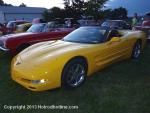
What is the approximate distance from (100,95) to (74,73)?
0.77 m

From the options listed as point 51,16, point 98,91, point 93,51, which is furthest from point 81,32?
point 51,16

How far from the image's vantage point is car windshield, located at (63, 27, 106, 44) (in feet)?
19.3

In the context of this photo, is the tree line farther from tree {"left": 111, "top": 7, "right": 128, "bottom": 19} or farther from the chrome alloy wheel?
the chrome alloy wheel

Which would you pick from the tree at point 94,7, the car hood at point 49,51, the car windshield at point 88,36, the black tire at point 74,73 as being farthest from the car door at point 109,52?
the tree at point 94,7

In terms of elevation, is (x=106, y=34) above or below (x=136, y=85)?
above

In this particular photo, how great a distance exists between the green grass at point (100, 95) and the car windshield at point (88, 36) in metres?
0.91

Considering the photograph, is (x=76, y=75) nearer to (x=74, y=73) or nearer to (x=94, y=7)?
(x=74, y=73)

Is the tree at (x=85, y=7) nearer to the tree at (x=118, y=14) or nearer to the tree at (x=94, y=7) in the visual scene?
the tree at (x=94, y=7)

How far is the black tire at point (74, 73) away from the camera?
4764 millimetres

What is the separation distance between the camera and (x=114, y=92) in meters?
4.80

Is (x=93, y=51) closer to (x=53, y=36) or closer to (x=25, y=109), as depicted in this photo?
(x=25, y=109)

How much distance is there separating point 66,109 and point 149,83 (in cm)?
222

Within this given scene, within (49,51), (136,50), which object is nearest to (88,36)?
(49,51)

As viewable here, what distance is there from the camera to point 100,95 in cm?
470
